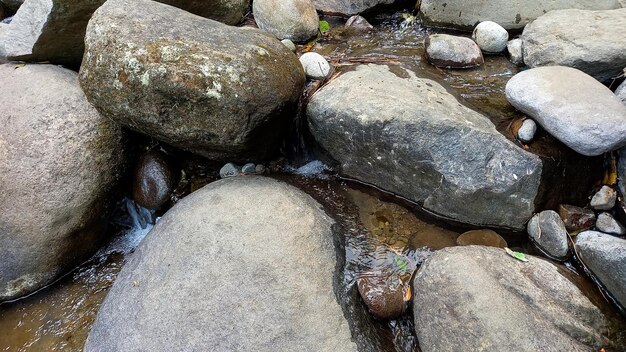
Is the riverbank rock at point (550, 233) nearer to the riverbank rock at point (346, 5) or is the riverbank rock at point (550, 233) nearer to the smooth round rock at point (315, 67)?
the smooth round rock at point (315, 67)

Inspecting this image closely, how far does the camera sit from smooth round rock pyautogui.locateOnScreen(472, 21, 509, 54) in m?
4.07

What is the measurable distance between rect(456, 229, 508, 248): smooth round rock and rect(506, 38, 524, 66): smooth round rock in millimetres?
1814

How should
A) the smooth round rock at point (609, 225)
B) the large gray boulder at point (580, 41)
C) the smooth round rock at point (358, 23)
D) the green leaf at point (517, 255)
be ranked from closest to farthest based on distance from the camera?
the green leaf at point (517, 255) → the smooth round rock at point (609, 225) → the large gray boulder at point (580, 41) → the smooth round rock at point (358, 23)

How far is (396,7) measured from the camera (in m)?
5.03

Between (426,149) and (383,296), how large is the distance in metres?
1.04

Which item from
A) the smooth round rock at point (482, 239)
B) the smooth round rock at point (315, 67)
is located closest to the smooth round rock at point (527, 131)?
the smooth round rock at point (482, 239)

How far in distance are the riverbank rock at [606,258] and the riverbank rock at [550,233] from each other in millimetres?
93

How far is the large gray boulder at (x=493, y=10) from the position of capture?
4008mm

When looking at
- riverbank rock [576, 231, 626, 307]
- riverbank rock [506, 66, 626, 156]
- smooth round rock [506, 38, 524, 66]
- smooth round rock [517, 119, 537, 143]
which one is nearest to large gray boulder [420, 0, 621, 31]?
smooth round rock [506, 38, 524, 66]

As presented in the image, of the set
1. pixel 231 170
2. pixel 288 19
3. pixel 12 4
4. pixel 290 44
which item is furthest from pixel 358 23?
pixel 12 4

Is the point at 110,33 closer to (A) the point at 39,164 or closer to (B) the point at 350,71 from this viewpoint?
(A) the point at 39,164

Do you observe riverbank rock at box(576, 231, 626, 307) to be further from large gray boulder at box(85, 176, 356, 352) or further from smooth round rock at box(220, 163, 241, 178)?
smooth round rock at box(220, 163, 241, 178)

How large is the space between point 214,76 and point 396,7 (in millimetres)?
2936

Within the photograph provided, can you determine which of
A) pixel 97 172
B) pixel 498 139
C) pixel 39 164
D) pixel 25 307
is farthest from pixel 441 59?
pixel 25 307
